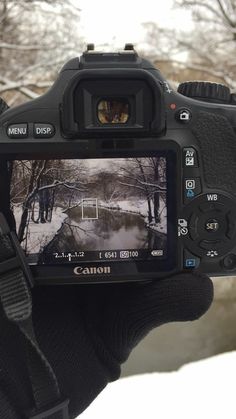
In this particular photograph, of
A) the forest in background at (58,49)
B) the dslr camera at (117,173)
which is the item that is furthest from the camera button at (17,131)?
the forest in background at (58,49)

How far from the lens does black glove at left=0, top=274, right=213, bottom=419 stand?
707 mm

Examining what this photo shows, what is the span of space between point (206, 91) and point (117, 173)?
160 millimetres

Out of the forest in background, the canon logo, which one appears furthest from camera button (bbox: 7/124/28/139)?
the forest in background

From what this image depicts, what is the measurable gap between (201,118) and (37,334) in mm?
343

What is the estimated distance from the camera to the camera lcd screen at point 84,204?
699 millimetres

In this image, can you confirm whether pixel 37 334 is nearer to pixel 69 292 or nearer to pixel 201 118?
pixel 69 292

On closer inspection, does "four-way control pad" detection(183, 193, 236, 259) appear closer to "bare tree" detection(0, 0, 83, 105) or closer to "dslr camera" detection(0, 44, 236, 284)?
"dslr camera" detection(0, 44, 236, 284)

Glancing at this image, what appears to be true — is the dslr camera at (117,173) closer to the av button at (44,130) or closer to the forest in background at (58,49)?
the av button at (44,130)

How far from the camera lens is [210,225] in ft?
2.42

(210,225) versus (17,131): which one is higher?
(17,131)

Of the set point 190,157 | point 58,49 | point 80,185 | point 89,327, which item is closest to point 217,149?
point 190,157

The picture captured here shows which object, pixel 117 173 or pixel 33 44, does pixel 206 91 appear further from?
pixel 33 44

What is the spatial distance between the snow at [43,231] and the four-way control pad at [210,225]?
0.16 m

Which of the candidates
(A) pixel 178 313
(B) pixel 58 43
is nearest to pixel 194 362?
(B) pixel 58 43
